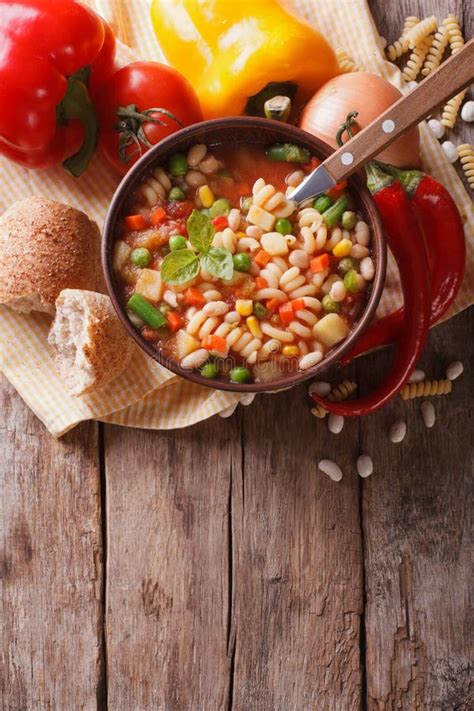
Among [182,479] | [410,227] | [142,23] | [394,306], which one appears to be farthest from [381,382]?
[142,23]

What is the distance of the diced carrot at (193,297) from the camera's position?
8.28 ft

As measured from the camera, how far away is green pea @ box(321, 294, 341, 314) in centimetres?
254

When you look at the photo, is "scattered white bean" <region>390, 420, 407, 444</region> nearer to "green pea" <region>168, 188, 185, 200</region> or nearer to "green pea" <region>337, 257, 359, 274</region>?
"green pea" <region>337, 257, 359, 274</region>

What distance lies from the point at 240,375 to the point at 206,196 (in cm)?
56

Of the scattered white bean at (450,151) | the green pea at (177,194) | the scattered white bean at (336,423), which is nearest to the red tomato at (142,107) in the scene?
the green pea at (177,194)

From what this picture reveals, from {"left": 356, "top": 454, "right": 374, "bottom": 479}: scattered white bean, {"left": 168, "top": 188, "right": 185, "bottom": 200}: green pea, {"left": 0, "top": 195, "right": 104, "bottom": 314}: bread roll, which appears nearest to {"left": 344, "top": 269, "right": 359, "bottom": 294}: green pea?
{"left": 168, "top": 188, "right": 185, "bottom": 200}: green pea

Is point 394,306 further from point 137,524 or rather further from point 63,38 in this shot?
point 63,38

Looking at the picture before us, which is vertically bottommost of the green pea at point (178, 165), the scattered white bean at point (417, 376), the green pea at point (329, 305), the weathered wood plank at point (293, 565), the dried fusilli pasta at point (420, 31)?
the weathered wood plank at point (293, 565)

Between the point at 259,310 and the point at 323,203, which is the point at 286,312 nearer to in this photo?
the point at 259,310

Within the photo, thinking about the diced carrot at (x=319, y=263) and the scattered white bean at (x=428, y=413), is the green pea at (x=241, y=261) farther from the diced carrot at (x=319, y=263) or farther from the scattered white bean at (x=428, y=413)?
the scattered white bean at (x=428, y=413)

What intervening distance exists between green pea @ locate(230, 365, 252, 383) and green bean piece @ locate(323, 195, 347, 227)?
1.69 feet

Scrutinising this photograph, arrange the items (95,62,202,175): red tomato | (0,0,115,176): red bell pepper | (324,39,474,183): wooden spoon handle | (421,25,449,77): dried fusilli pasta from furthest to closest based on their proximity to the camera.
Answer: (421,25,449,77): dried fusilli pasta < (95,62,202,175): red tomato < (0,0,115,176): red bell pepper < (324,39,474,183): wooden spoon handle

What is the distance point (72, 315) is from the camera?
2.69 metres

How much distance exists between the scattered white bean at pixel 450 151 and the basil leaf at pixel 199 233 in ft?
3.18
